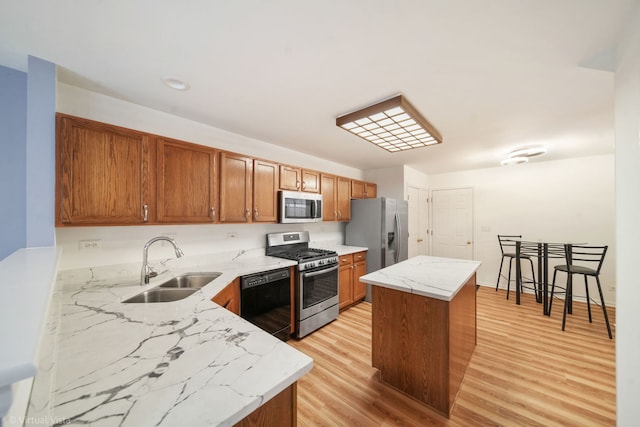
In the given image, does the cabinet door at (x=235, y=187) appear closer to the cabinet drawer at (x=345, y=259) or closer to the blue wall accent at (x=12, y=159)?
the blue wall accent at (x=12, y=159)

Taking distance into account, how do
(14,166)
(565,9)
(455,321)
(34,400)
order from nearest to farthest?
(34,400) → (565,9) → (14,166) → (455,321)

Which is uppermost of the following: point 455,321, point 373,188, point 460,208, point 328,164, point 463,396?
point 328,164

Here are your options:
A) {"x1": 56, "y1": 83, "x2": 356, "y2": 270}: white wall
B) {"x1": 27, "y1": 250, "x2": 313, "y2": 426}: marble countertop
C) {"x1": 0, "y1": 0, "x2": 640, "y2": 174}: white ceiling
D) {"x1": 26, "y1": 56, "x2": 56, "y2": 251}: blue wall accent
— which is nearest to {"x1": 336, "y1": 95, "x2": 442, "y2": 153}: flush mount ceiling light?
{"x1": 0, "y1": 0, "x2": 640, "y2": 174}: white ceiling

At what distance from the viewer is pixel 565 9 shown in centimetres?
112

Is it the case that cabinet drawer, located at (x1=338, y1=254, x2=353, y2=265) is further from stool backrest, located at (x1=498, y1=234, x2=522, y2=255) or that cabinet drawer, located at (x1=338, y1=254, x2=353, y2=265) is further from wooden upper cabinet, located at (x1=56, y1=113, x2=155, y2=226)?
stool backrest, located at (x1=498, y1=234, x2=522, y2=255)

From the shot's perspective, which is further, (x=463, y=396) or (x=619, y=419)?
(x=463, y=396)

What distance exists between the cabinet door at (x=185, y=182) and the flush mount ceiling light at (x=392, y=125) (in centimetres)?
139

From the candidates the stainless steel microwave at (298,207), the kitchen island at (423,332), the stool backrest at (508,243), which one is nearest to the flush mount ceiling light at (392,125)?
the stainless steel microwave at (298,207)

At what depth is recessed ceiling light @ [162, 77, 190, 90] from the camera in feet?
5.59

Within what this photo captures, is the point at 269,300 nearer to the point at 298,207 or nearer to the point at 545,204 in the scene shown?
the point at 298,207

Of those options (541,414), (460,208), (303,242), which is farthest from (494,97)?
(460,208)

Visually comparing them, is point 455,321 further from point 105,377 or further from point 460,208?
point 460,208

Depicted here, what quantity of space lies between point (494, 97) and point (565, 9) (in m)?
0.85

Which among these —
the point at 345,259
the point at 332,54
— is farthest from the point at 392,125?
the point at 345,259
